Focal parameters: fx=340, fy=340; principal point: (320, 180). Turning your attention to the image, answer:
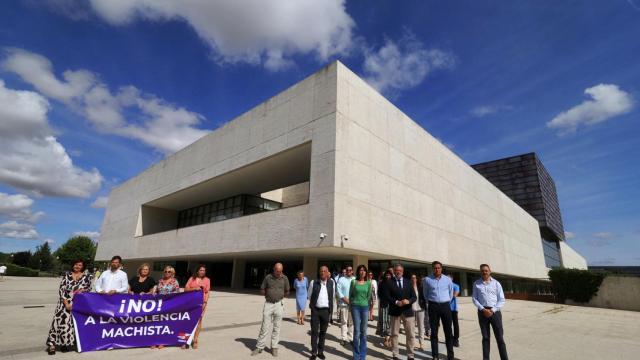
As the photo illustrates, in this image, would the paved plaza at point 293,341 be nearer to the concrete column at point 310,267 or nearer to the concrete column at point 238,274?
the concrete column at point 310,267

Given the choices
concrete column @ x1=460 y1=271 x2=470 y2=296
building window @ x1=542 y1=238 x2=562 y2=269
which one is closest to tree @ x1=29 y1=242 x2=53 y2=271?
concrete column @ x1=460 y1=271 x2=470 y2=296

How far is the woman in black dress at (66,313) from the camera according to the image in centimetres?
615

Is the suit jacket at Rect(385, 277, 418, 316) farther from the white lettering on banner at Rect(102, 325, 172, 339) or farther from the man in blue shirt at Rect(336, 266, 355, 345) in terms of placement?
the white lettering on banner at Rect(102, 325, 172, 339)

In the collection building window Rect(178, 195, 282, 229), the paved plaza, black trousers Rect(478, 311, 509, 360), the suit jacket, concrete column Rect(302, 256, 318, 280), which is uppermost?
building window Rect(178, 195, 282, 229)

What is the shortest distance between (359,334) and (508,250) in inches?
1515

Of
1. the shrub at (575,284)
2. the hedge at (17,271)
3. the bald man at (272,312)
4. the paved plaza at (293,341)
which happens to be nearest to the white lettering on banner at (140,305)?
the paved plaza at (293,341)

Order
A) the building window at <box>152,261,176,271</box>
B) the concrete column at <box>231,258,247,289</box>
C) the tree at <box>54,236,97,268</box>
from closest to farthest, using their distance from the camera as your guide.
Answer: the concrete column at <box>231,258,247,289</box>, the building window at <box>152,261,176,271</box>, the tree at <box>54,236,97,268</box>

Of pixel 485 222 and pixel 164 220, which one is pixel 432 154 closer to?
pixel 485 222

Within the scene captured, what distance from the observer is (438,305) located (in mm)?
6422

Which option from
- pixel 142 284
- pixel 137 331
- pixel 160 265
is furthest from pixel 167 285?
pixel 160 265

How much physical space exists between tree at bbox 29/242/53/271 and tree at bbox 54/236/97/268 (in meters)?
10.7

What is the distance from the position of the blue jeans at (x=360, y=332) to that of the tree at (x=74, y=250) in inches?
3456

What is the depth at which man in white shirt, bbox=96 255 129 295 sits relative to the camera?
6.86m

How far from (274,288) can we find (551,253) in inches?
2976
